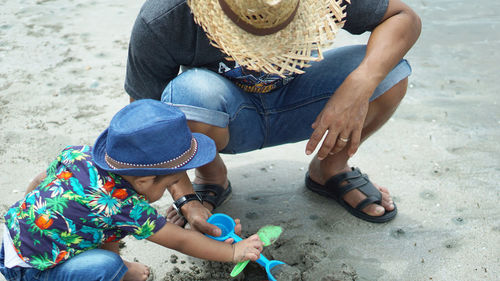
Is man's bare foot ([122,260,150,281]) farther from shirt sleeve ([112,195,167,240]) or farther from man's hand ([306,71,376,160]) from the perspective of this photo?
man's hand ([306,71,376,160])

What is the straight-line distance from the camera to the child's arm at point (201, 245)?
1.51 meters

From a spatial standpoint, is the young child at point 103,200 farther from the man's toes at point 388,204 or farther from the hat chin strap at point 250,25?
the man's toes at point 388,204

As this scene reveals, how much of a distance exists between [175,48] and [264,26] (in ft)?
1.51

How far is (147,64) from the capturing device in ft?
5.97

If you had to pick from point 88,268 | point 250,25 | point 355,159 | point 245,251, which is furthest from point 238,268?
point 355,159

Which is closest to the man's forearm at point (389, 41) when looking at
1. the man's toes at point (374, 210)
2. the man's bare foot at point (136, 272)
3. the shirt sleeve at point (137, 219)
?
the man's toes at point (374, 210)

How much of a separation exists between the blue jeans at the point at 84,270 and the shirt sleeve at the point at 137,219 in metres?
0.10

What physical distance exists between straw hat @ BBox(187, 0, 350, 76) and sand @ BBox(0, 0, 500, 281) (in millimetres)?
760

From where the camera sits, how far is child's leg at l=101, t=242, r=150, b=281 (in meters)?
1.67

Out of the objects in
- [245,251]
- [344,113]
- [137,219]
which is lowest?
[245,251]

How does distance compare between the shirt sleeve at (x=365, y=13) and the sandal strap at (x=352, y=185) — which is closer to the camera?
the shirt sleeve at (x=365, y=13)

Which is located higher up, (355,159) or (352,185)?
(352,185)

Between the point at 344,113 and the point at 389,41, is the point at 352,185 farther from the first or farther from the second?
the point at 389,41

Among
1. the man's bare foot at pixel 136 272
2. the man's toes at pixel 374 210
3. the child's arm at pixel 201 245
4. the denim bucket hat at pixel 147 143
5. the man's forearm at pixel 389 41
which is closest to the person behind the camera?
the denim bucket hat at pixel 147 143
